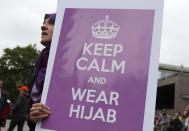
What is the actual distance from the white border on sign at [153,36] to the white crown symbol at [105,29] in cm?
9

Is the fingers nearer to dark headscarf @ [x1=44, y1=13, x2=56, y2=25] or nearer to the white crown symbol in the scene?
the white crown symbol

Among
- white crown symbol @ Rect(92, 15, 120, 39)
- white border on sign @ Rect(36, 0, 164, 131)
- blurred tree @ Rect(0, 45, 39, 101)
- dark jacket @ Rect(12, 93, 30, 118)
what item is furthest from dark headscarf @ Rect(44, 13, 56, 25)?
blurred tree @ Rect(0, 45, 39, 101)

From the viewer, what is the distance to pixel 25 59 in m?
70.2

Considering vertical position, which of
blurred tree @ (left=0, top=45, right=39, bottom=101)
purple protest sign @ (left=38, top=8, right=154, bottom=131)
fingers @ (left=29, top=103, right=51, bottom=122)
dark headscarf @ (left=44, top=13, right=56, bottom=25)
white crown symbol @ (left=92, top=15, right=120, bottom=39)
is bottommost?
fingers @ (left=29, top=103, right=51, bottom=122)

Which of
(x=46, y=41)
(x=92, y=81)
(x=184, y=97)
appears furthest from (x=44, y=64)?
(x=184, y=97)

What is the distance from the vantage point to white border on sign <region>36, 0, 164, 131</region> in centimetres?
218

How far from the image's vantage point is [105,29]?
233cm

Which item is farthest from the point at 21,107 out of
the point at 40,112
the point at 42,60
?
the point at 40,112

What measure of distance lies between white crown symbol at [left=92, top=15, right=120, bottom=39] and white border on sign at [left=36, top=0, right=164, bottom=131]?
0.09 meters

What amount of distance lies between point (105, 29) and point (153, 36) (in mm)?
238

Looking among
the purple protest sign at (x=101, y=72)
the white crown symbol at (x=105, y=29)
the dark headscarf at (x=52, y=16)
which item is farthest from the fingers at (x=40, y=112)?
the dark headscarf at (x=52, y=16)

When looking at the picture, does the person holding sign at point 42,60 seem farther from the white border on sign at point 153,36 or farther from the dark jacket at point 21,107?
the dark jacket at point 21,107

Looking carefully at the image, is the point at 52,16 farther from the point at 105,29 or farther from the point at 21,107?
the point at 21,107

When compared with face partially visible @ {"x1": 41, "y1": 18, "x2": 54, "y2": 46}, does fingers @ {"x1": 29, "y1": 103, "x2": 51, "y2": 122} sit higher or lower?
lower
